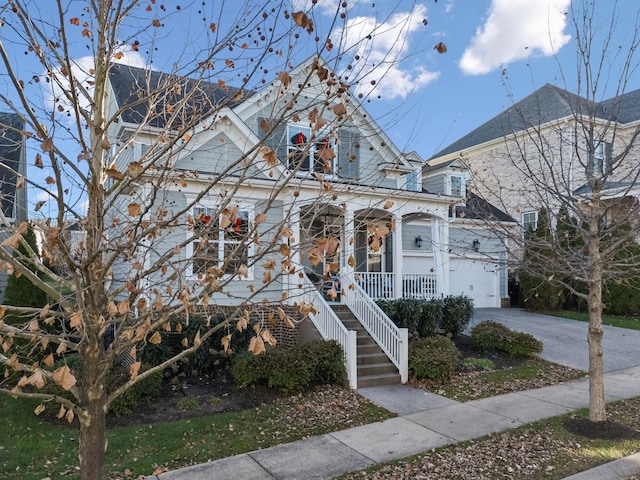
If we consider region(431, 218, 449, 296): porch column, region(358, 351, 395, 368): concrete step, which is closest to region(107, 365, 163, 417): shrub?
region(358, 351, 395, 368): concrete step

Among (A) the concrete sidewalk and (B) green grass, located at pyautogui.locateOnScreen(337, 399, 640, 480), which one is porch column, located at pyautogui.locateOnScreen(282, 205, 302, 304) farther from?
(B) green grass, located at pyautogui.locateOnScreen(337, 399, 640, 480)

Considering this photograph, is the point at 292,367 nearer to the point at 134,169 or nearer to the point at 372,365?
the point at 372,365

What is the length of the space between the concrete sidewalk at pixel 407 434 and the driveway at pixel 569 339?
1685mm

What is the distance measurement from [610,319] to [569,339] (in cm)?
484

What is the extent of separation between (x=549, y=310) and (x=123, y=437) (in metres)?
16.8

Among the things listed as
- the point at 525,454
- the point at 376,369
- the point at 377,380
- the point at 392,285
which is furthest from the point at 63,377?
the point at 392,285

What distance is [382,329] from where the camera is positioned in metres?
9.65

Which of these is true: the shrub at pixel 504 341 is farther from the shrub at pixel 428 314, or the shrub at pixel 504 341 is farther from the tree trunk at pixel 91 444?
the tree trunk at pixel 91 444

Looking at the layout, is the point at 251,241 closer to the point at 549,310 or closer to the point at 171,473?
the point at 171,473

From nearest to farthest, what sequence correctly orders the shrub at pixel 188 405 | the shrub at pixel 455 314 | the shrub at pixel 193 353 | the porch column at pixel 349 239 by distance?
the porch column at pixel 349 239
the shrub at pixel 188 405
the shrub at pixel 193 353
the shrub at pixel 455 314

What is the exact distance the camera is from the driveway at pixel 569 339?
34.7 feet

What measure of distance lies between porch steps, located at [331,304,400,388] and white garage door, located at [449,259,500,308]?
29.6 ft

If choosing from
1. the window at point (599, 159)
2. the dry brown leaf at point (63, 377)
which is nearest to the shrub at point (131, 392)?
the dry brown leaf at point (63, 377)

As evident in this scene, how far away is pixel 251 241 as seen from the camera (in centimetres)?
318
